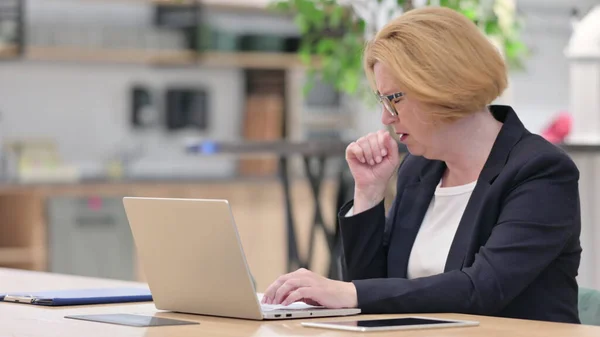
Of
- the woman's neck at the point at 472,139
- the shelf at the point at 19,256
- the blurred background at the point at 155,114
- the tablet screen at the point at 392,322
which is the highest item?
the woman's neck at the point at 472,139

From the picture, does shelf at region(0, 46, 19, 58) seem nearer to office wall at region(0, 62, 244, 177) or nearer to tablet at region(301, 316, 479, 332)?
office wall at region(0, 62, 244, 177)

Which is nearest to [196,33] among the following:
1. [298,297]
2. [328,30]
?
[328,30]

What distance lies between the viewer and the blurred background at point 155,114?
6.40 m

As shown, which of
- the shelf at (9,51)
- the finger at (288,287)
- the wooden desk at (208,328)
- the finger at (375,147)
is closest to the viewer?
the wooden desk at (208,328)

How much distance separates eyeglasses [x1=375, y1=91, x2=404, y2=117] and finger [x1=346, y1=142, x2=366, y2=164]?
0.45 ft

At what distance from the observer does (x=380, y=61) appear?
1.92m

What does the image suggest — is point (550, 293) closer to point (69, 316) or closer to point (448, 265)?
point (448, 265)

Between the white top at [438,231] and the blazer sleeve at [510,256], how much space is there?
0.18 metres

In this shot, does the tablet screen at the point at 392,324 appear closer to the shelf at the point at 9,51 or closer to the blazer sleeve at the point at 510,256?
the blazer sleeve at the point at 510,256

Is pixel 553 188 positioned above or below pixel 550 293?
above

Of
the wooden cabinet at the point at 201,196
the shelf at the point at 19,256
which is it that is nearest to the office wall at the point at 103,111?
the wooden cabinet at the point at 201,196

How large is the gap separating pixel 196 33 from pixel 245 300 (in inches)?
230

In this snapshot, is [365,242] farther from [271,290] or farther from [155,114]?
[155,114]

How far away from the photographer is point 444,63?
185 cm
